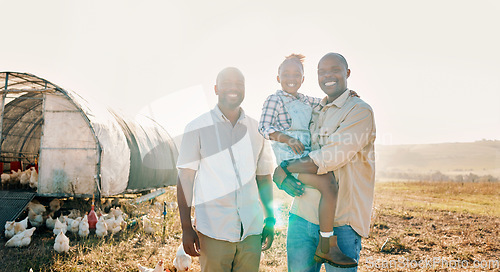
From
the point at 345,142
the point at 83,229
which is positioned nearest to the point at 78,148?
the point at 83,229

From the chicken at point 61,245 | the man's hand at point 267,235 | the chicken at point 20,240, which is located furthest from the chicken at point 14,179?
the man's hand at point 267,235

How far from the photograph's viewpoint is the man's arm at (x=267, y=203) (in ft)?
9.66

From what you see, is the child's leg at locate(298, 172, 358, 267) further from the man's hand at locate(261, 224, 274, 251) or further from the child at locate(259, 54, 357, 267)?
the man's hand at locate(261, 224, 274, 251)

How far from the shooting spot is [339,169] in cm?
259

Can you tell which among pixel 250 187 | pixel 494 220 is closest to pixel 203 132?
pixel 250 187

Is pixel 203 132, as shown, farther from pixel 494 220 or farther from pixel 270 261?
pixel 494 220

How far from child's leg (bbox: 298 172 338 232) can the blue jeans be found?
0.12 m

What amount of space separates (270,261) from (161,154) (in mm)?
8354

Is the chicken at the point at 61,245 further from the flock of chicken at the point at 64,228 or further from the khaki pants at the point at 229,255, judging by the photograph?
the khaki pants at the point at 229,255

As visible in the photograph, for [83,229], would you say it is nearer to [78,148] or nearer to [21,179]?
[78,148]

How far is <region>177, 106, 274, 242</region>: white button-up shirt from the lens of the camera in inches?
104

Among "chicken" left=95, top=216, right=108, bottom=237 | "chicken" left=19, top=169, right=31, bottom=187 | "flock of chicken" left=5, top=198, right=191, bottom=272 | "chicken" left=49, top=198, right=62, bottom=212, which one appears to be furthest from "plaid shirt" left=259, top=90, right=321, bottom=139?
"chicken" left=19, top=169, right=31, bottom=187

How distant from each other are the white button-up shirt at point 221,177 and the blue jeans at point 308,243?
0.30 metres

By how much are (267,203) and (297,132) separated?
26.5 inches
